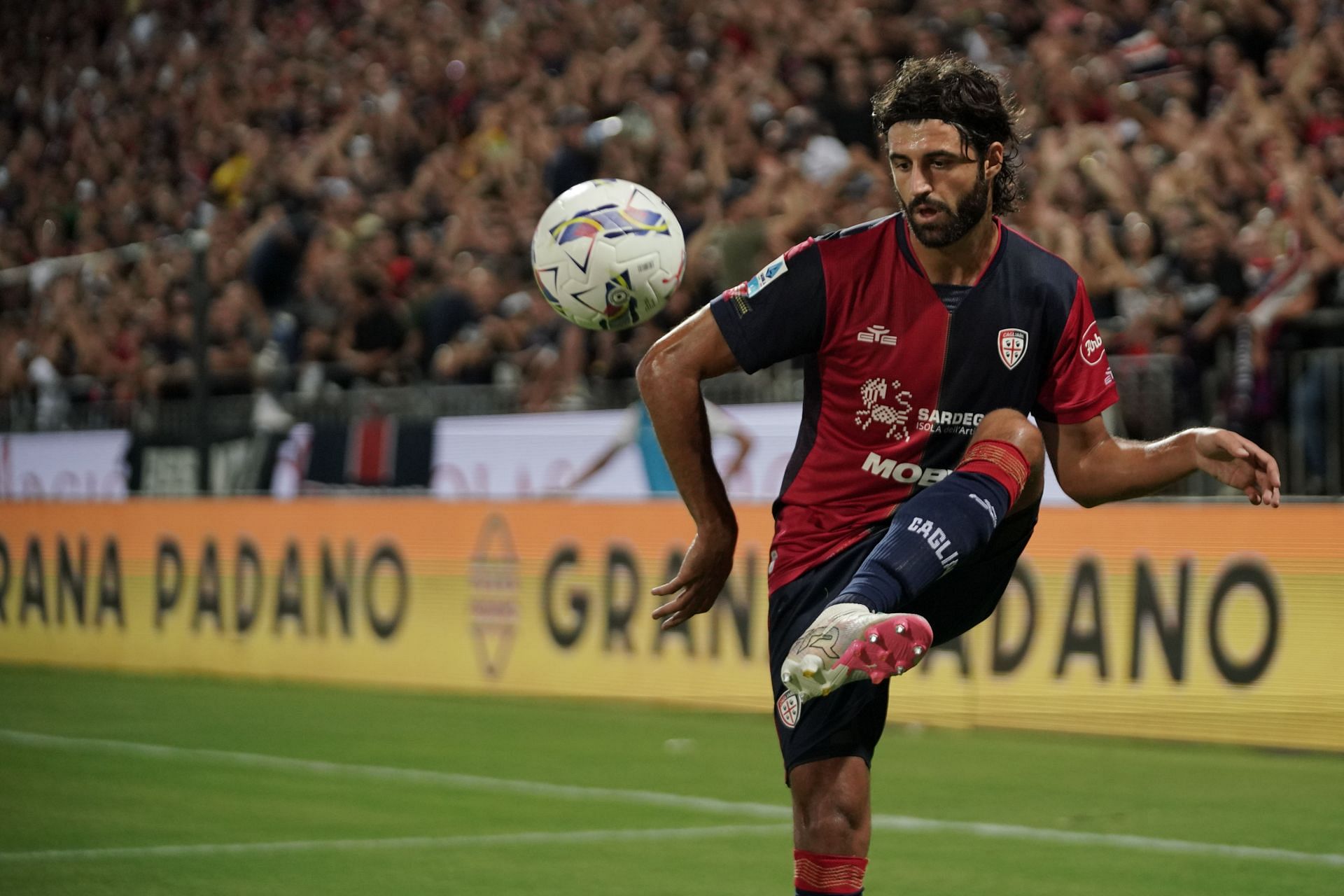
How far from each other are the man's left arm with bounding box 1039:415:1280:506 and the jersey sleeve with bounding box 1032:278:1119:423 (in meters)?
0.05

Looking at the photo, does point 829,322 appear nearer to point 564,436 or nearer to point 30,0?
point 564,436

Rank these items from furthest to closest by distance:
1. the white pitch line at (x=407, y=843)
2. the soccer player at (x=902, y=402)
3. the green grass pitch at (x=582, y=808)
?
the white pitch line at (x=407, y=843) < the green grass pitch at (x=582, y=808) < the soccer player at (x=902, y=402)

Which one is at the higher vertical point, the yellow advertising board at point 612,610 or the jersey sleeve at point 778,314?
the jersey sleeve at point 778,314

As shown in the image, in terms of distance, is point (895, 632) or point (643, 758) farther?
point (643, 758)

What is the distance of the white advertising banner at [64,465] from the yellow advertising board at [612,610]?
1.31 metres

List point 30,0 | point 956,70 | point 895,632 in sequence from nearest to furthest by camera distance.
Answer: point 895,632
point 956,70
point 30,0

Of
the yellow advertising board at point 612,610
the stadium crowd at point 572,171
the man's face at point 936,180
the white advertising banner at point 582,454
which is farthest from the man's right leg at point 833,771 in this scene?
the white advertising banner at point 582,454

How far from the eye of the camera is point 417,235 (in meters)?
18.6

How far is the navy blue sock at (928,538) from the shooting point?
4586 millimetres

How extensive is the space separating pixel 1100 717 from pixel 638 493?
14.6 feet

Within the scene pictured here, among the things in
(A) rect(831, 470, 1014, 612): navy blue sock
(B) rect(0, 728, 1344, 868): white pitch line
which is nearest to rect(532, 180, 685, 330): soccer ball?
(A) rect(831, 470, 1014, 612): navy blue sock

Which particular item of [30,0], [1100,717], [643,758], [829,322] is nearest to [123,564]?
Result: [643,758]

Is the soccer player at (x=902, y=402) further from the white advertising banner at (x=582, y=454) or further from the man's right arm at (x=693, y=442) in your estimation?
the white advertising banner at (x=582, y=454)

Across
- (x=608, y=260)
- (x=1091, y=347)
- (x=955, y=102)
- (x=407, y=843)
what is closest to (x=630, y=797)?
(x=407, y=843)
